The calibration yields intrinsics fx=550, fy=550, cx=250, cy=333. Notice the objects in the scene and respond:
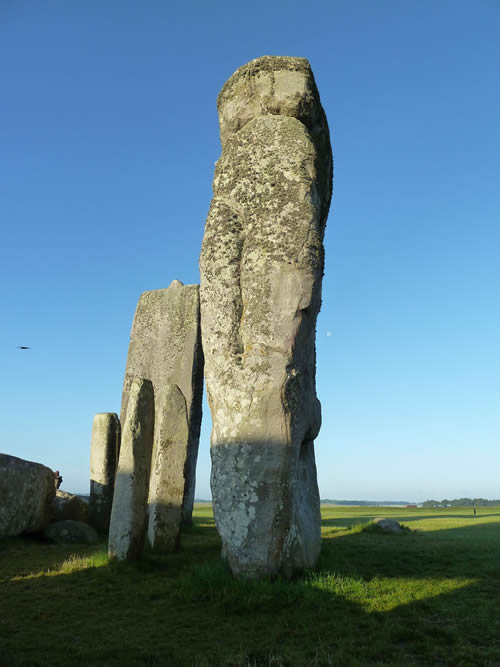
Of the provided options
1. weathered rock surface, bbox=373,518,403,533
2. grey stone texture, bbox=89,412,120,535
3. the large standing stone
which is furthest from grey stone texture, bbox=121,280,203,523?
weathered rock surface, bbox=373,518,403,533

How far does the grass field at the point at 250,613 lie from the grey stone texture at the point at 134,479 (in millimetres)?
351

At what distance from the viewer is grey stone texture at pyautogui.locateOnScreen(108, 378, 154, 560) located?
296 inches

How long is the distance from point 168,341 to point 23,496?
374 cm

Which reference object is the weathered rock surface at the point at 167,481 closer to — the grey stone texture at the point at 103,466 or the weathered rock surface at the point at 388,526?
the grey stone texture at the point at 103,466

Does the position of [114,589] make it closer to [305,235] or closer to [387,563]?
[387,563]

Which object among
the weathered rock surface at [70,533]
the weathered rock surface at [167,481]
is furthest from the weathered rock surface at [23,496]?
the weathered rock surface at [167,481]

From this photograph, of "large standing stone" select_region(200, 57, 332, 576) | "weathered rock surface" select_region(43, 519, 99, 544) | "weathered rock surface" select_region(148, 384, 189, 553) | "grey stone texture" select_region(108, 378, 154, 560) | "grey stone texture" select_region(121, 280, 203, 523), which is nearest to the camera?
"large standing stone" select_region(200, 57, 332, 576)

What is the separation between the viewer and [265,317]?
21.6ft

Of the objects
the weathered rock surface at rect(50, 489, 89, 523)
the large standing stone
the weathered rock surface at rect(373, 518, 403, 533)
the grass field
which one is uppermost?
the large standing stone

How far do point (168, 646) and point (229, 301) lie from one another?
3919 millimetres

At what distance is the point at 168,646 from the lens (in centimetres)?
433

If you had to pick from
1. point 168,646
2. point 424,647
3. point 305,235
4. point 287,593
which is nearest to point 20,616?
point 168,646

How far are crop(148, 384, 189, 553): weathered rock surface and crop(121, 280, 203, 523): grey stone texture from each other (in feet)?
6.04

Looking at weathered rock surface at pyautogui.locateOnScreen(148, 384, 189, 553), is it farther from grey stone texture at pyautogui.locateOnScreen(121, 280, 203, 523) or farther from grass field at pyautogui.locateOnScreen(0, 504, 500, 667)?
grey stone texture at pyautogui.locateOnScreen(121, 280, 203, 523)
